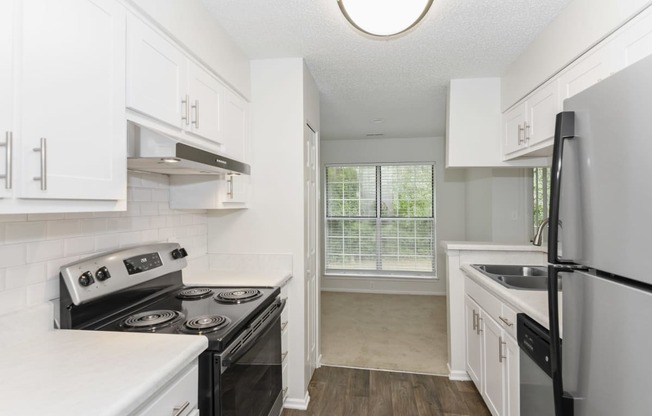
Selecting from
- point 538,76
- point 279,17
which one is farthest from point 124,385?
point 538,76

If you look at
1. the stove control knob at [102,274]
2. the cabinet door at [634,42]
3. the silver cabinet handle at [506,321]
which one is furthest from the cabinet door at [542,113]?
the stove control knob at [102,274]

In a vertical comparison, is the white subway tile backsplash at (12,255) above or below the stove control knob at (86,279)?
above

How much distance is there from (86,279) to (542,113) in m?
2.61

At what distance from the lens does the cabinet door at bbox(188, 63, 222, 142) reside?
176cm

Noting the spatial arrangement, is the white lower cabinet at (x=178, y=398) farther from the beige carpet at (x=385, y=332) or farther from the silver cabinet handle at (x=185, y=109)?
the beige carpet at (x=385, y=332)

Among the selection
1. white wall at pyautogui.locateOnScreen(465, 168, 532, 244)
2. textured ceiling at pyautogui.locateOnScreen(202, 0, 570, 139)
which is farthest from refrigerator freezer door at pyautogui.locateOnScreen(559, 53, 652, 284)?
white wall at pyautogui.locateOnScreen(465, 168, 532, 244)

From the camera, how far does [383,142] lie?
5.52m

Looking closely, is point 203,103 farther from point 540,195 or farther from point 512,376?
point 540,195

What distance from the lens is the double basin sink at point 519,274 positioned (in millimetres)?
2502

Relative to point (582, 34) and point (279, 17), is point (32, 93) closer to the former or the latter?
point (279, 17)

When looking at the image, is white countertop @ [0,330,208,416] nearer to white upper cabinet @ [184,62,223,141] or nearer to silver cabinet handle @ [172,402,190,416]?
silver cabinet handle @ [172,402,190,416]

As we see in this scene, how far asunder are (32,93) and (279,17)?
137 centimetres

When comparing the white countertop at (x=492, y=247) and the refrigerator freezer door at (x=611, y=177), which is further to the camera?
the white countertop at (x=492, y=247)

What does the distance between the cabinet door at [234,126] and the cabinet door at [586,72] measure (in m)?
1.95
